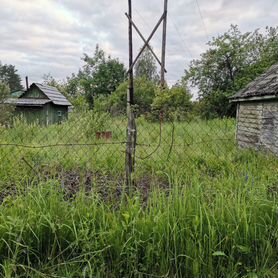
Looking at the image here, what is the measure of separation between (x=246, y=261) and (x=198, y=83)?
19418 mm

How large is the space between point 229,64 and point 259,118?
1399 cm

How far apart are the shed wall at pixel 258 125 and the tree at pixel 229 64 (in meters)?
11.0

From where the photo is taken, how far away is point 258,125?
23.2 feet

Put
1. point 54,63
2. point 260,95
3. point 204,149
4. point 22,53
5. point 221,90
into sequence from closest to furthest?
point 204,149, point 260,95, point 221,90, point 22,53, point 54,63

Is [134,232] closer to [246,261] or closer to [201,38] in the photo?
[246,261]

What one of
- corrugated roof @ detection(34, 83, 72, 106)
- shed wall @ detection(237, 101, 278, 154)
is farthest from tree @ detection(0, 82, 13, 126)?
shed wall @ detection(237, 101, 278, 154)

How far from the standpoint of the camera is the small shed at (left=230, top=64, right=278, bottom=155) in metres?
6.35

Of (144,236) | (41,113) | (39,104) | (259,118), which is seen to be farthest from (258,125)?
(41,113)

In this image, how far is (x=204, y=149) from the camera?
5.48m

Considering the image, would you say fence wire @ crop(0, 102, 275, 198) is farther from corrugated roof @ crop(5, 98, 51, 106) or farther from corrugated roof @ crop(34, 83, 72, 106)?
corrugated roof @ crop(34, 83, 72, 106)

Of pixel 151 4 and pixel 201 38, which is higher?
pixel 201 38

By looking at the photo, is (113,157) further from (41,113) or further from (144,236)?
(41,113)

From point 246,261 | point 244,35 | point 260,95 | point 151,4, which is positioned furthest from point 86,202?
point 244,35

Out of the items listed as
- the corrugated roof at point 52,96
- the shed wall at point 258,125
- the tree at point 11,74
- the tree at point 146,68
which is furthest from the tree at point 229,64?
the tree at point 11,74
